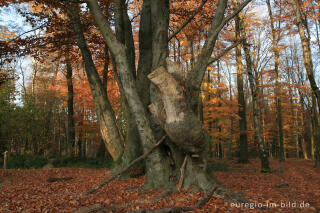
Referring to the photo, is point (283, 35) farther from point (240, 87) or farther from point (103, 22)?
point (103, 22)

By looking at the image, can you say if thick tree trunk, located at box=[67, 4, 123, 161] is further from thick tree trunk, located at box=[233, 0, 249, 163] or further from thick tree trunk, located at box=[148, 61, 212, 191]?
thick tree trunk, located at box=[233, 0, 249, 163]

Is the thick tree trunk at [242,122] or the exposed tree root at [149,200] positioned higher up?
the thick tree trunk at [242,122]

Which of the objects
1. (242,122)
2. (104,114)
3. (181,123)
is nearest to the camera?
(181,123)

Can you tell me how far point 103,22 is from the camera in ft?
17.5

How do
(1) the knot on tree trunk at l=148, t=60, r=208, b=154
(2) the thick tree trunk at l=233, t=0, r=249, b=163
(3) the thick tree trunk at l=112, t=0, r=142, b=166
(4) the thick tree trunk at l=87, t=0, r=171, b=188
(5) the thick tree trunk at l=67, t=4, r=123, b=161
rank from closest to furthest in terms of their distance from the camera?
1. (1) the knot on tree trunk at l=148, t=60, r=208, b=154
2. (4) the thick tree trunk at l=87, t=0, r=171, b=188
3. (3) the thick tree trunk at l=112, t=0, r=142, b=166
4. (5) the thick tree trunk at l=67, t=4, r=123, b=161
5. (2) the thick tree trunk at l=233, t=0, r=249, b=163

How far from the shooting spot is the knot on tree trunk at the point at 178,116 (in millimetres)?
4617

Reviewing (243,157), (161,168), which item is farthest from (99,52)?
(243,157)

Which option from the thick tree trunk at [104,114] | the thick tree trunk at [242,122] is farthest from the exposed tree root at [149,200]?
the thick tree trunk at [242,122]

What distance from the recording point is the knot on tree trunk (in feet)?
15.1

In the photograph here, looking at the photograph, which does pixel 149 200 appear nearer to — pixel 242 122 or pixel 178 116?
pixel 178 116

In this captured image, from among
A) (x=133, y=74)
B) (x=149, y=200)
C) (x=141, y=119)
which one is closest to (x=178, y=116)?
(x=141, y=119)

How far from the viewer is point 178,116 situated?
4621 millimetres

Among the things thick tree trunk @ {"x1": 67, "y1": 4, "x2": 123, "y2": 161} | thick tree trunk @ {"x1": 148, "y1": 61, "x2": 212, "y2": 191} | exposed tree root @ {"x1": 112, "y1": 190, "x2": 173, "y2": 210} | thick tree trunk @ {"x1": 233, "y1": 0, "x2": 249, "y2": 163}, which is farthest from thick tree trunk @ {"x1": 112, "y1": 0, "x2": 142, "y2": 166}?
thick tree trunk @ {"x1": 233, "y1": 0, "x2": 249, "y2": 163}

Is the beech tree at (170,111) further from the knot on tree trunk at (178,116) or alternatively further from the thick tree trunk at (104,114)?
the thick tree trunk at (104,114)
